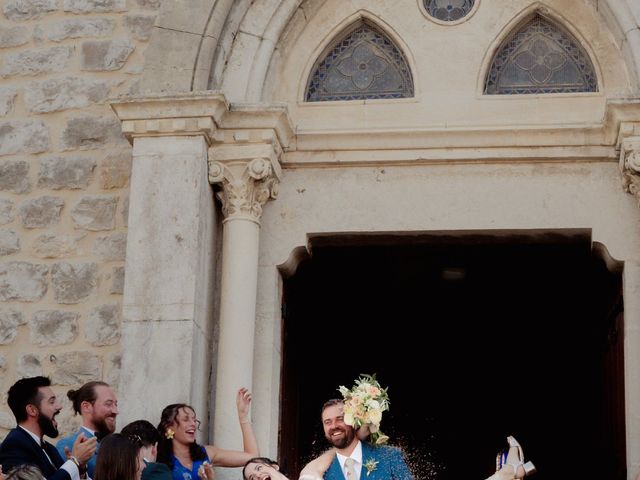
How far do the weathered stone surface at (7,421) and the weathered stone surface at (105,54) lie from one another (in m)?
2.27

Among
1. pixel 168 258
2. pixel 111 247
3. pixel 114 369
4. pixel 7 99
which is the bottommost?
pixel 114 369

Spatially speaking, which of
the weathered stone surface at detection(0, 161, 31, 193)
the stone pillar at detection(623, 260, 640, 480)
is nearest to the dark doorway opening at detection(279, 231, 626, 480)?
the stone pillar at detection(623, 260, 640, 480)

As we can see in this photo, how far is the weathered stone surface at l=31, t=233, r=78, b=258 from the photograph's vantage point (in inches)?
353

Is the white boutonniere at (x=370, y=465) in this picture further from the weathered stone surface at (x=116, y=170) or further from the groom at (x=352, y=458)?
the weathered stone surface at (x=116, y=170)

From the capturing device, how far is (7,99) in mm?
9336

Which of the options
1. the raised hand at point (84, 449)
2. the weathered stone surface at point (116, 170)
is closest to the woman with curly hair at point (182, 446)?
the raised hand at point (84, 449)

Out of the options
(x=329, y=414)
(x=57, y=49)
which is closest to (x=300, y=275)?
(x=57, y=49)

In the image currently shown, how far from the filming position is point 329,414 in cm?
731

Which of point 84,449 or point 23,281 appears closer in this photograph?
point 84,449

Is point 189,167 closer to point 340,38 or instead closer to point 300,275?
point 340,38

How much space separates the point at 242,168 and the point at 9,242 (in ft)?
5.21

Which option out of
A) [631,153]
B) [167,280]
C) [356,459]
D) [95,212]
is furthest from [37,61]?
[631,153]

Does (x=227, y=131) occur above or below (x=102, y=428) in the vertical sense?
above

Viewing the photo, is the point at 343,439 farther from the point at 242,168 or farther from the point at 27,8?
the point at 27,8
